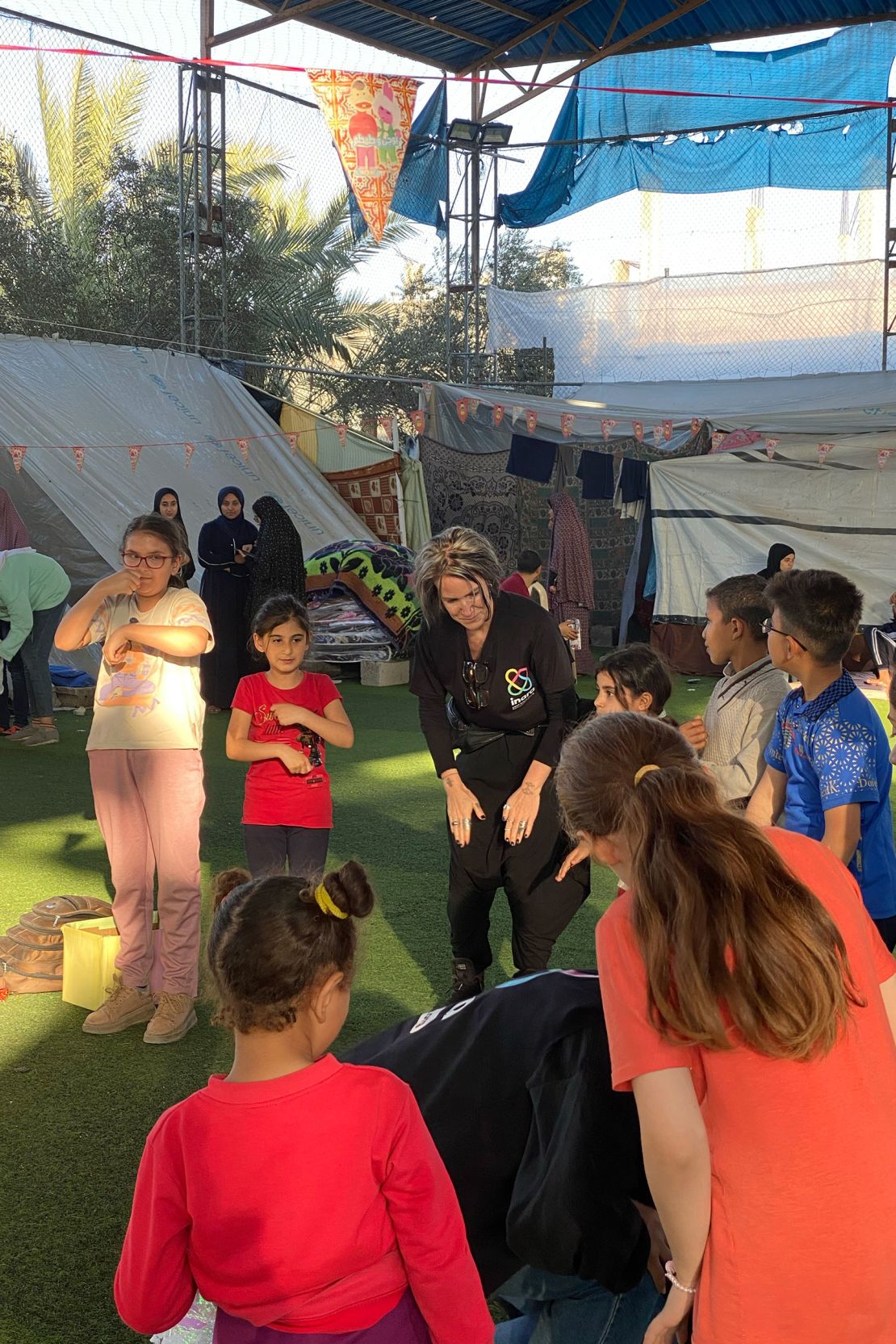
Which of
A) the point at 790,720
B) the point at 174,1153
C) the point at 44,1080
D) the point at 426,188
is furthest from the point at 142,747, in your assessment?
the point at 426,188

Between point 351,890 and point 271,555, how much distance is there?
8.33m

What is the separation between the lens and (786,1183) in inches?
63.8

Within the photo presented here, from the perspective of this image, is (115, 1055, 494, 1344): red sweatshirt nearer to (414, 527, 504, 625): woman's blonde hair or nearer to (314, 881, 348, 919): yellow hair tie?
(314, 881, 348, 919): yellow hair tie

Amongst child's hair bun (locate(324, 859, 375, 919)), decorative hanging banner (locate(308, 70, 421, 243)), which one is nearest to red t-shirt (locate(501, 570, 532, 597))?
child's hair bun (locate(324, 859, 375, 919))

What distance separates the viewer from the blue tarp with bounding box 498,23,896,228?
14.2 metres

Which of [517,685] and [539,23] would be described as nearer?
[517,685]

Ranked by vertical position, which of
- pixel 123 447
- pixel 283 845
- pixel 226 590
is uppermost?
pixel 123 447

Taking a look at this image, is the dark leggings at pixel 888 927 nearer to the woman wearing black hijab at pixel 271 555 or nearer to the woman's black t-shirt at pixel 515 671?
the woman's black t-shirt at pixel 515 671

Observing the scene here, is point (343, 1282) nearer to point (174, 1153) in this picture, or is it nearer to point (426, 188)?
point (174, 1153)

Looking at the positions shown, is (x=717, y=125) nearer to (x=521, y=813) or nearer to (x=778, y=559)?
(x=778, y=559)

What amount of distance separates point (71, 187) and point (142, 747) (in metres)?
22.7

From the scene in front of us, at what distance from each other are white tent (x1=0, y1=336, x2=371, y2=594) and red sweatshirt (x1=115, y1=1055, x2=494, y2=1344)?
10.6m

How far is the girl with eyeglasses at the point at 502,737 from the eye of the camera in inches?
145

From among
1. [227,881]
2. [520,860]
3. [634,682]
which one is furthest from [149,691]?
[227,881]
